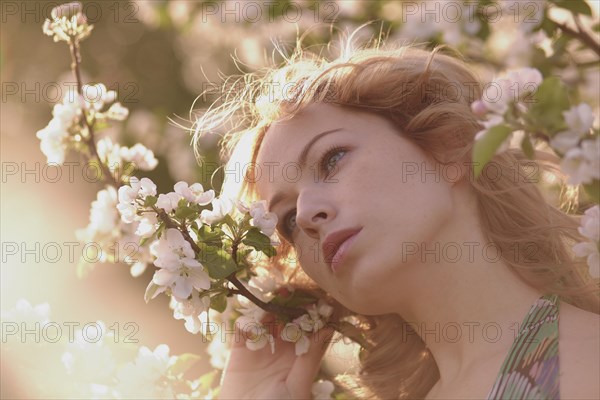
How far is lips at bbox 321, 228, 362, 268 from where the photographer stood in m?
2.43

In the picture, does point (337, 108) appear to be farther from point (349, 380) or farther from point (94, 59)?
point (94, 59)

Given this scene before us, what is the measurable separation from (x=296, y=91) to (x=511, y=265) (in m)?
0.73

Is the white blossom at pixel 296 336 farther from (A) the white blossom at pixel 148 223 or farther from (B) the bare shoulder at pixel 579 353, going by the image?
(B) the bare shoulder at pixel 579 353

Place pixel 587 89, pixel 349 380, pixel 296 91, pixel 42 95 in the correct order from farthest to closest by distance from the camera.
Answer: pixel 42 95, pixel 587 89, pixel 349 380, pixel 296 91

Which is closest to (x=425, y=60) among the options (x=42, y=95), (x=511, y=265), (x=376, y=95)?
(x=376, y=95)

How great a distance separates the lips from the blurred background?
807 millimetres

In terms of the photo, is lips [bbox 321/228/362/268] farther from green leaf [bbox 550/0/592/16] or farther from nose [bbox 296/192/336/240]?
green leaf [bbox 550/0/592/16]

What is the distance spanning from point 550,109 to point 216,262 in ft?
3.18

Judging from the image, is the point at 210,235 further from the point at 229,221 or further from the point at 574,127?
the point at 574,127

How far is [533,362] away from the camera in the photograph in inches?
90.9

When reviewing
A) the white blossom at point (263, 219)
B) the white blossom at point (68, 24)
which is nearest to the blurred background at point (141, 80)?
the white blossom at point (68, 24)

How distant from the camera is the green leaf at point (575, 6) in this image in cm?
264

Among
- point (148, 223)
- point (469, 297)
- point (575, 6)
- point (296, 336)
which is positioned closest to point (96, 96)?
point (148, 223)

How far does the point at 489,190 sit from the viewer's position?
2.60 meters
